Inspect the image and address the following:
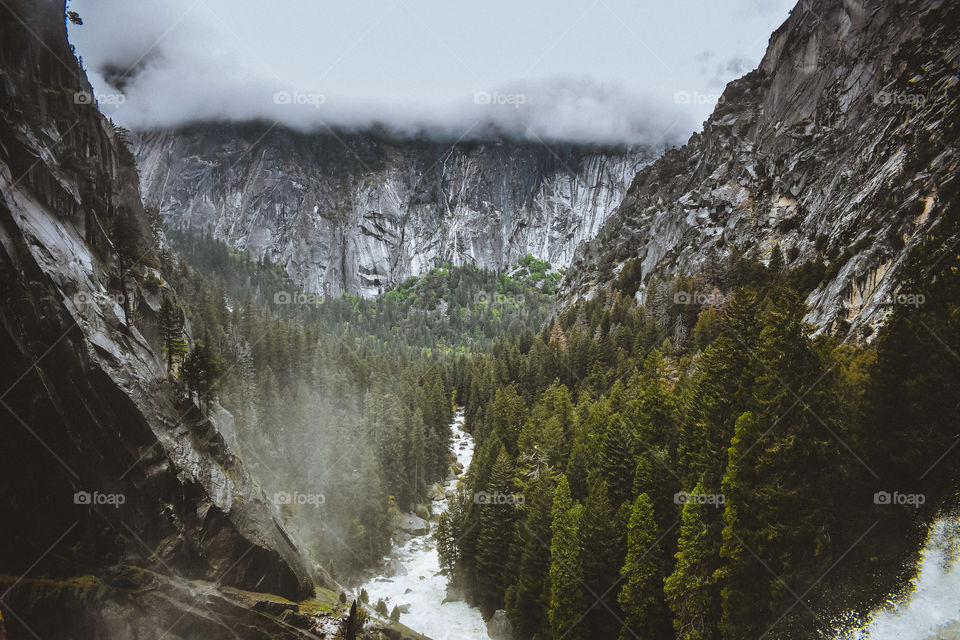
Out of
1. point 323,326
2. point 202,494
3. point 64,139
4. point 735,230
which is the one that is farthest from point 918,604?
point 323,326

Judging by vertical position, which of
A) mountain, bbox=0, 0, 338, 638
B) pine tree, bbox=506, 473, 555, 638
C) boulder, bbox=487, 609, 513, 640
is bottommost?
boulder, bbox=487, 609, 513, 640

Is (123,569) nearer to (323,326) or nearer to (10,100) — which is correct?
(10,100)

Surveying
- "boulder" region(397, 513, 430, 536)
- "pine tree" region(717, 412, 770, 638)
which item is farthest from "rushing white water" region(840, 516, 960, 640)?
"boulder" region(397, 513, 430, 536)

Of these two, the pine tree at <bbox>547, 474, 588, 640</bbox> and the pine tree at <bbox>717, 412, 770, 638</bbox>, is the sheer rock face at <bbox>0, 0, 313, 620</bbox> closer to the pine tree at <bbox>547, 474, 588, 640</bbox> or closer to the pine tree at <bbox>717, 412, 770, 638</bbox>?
the pine tree at <bbox>547, 474, 588, 640</bbox>

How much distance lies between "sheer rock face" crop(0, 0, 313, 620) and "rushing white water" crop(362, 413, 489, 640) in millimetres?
12552

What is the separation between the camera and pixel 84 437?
22422 mm

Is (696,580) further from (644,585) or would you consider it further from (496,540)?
(496,540)

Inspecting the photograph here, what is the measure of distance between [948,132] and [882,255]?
48.8 feet

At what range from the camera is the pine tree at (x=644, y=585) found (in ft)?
73.3

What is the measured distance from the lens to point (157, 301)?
124ft

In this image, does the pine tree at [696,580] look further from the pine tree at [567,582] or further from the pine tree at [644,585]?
the pine tree at [567,582]

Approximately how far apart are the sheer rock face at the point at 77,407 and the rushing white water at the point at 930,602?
1224 inches

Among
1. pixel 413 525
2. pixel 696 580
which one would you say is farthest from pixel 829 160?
pixel 413 525

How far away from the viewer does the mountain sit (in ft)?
66.2
